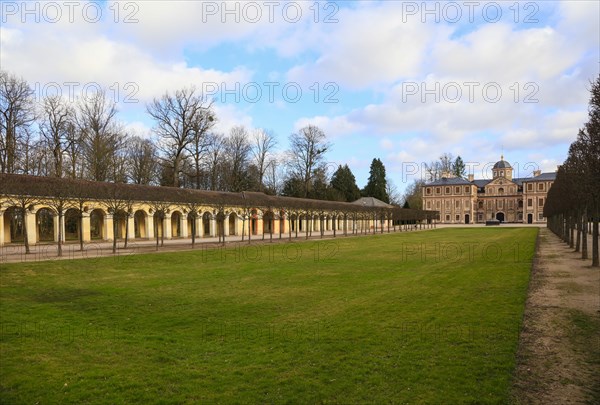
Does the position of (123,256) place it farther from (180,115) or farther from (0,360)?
(180,115)

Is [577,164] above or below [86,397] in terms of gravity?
above

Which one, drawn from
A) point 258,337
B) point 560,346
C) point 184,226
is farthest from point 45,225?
point 560,346

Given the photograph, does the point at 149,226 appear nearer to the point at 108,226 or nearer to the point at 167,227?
the point at 167,227

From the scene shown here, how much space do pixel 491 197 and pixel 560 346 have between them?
341 ft

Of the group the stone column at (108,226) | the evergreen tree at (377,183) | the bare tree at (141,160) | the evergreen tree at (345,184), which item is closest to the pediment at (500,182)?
the evergreen tree at (377,183)

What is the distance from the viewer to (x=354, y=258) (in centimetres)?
2292

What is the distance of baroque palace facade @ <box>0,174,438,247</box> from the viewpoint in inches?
1038

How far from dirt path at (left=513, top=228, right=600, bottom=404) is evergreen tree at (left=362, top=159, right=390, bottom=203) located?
250ft

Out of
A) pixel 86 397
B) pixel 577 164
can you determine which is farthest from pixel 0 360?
pixel 577 164

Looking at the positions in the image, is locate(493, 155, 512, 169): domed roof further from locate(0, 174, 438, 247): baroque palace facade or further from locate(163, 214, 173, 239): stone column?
locate(163, 214, 173, 239): stone column

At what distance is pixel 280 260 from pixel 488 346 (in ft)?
49.9

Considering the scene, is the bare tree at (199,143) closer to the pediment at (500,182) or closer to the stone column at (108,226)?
the stone column at (108,226)

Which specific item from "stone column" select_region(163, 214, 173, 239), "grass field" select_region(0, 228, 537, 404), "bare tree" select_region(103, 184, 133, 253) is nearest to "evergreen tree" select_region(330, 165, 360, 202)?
"stone column" select_region(163, 214, 173, 239)

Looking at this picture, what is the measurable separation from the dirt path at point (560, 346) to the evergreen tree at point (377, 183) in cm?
7620
